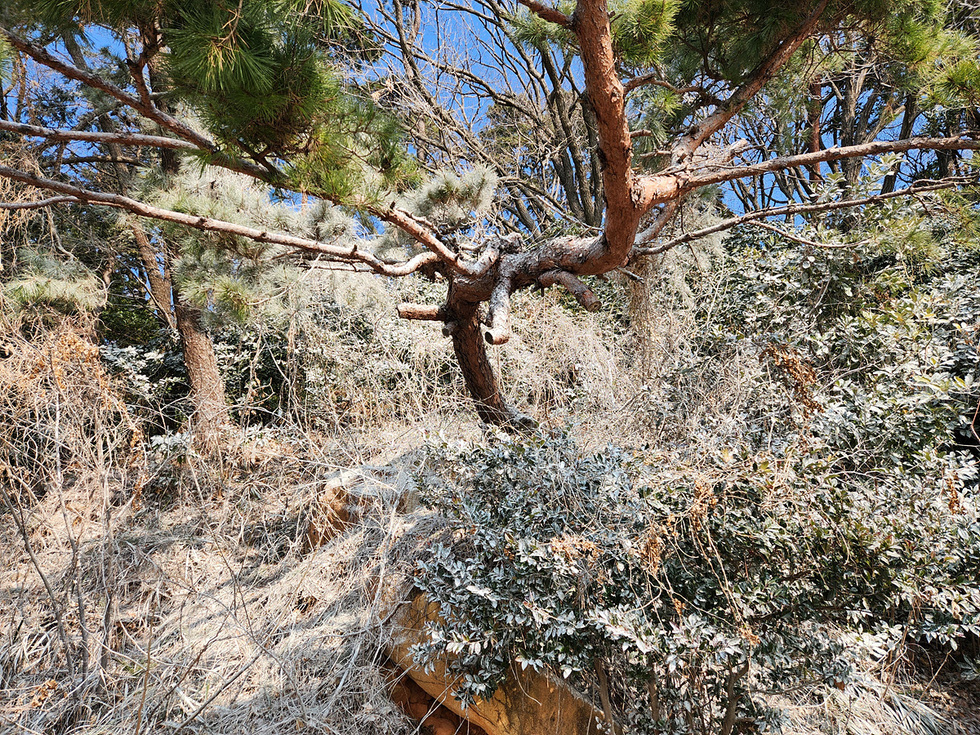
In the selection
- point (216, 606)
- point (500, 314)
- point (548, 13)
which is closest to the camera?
point (548, 13)

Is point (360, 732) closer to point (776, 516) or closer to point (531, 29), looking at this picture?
point (776, 516)

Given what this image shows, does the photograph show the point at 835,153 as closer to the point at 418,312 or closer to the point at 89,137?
the point at 418,312

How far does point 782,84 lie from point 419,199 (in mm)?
2034

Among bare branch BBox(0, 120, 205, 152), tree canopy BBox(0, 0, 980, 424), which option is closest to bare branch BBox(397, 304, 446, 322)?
tree canopy BBox(0, 0, 980, 424)

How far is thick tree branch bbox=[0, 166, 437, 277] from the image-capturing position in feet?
5.59

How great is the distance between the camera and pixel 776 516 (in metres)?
1.64

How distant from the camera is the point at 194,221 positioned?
189 cm

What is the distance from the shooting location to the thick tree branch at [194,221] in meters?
1.70

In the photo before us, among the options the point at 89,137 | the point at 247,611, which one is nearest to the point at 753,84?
the point at 89,137

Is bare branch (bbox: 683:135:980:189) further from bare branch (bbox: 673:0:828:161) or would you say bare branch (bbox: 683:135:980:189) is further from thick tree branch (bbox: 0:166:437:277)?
thick tree branch (bbox: 0:166:437:277)

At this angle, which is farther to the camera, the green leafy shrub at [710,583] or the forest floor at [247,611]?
the forest floor at [247,611]

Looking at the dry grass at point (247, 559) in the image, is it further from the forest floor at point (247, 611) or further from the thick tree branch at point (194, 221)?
the thick tree branch at point (194, 221)

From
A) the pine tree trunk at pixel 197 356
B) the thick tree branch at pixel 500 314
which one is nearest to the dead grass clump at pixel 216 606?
the pine tree trunk at pixel 197 356

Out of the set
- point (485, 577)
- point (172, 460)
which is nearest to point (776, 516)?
point (485, 577)
